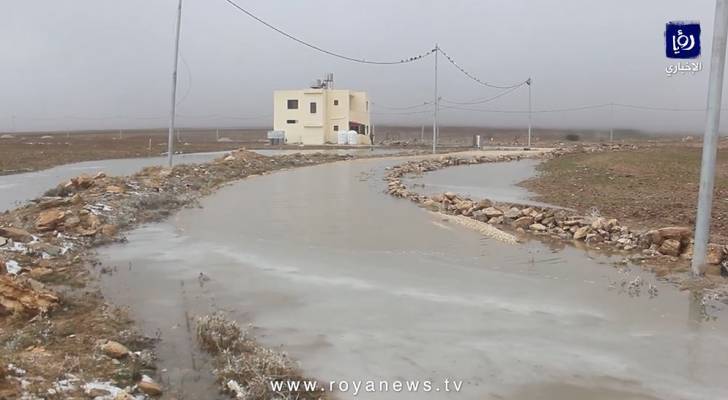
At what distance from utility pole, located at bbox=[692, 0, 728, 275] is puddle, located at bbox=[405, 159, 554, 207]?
7966 millimetres

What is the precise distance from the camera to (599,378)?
4.91 m

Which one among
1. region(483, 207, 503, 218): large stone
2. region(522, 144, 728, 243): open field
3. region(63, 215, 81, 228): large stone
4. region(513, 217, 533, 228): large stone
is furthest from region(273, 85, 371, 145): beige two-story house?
region(63, 215, 81, 228): large stone

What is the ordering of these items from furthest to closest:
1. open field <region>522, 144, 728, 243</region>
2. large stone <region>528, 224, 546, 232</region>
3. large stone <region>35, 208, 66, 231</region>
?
open field <region>522, 144, 728, 243</region> < large stone <region>528, 224, 546, 232</region> < large stone <region>35, 208, 66, 231</region>

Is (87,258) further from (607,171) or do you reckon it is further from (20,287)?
(607,171)

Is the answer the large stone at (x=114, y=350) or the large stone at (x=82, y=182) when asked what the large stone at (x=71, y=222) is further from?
the large stone at (x=114, y=350)

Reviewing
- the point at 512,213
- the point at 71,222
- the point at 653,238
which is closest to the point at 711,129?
the point at 653,238

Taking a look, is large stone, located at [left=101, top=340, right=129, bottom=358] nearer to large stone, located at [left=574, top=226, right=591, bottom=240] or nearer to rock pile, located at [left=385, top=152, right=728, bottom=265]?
rock pile, located at [left=385, top=152, right=728, bottom=265]

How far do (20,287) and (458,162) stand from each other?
104 ft

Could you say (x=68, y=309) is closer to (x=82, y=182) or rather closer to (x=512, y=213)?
(x=512, y=213)

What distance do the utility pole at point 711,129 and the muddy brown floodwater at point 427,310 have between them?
788mm

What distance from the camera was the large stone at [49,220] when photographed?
420 inches

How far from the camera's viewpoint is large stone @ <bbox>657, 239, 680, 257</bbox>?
31.4ft

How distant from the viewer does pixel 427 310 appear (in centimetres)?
677

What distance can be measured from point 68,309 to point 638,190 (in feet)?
56.2
